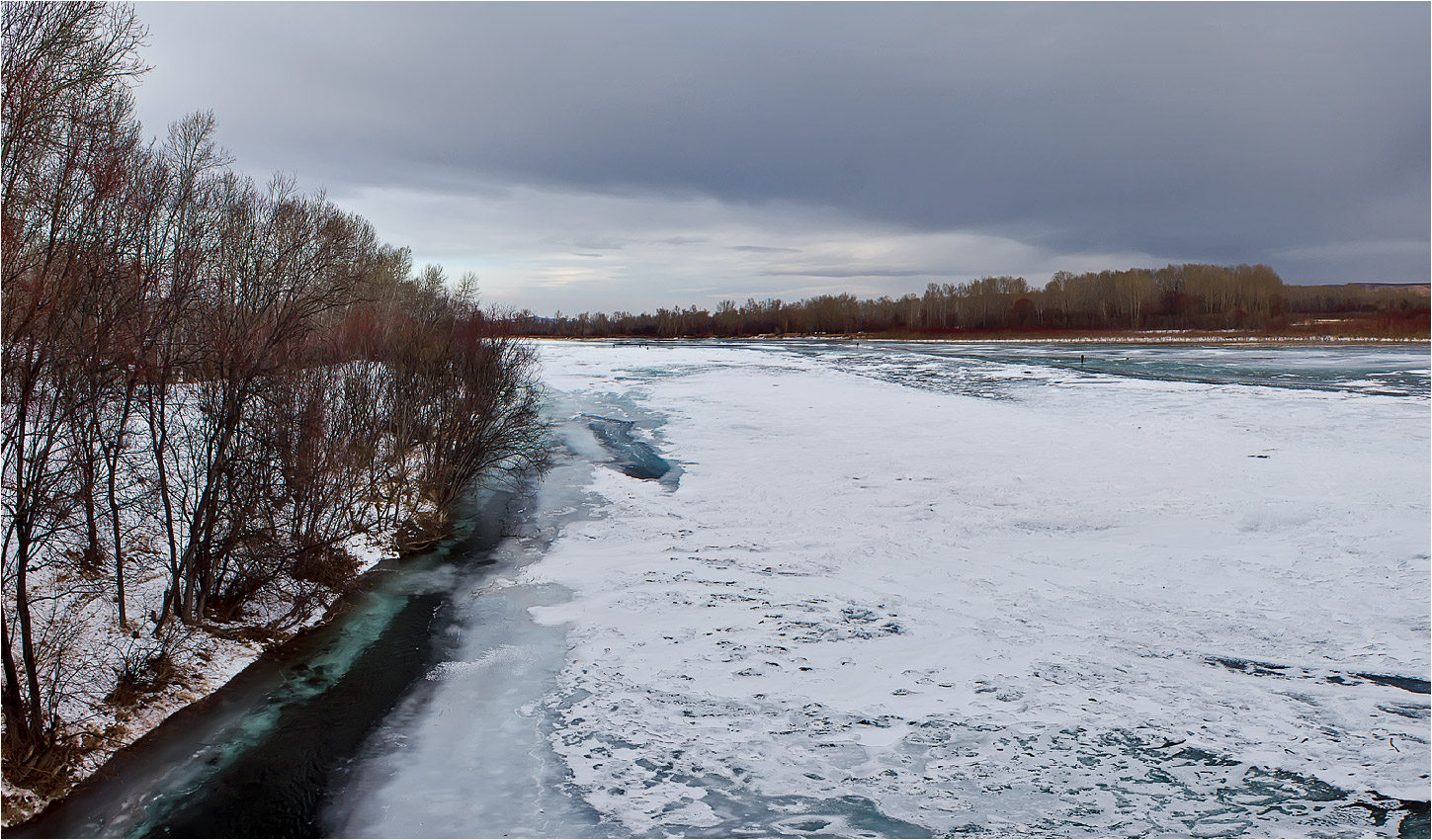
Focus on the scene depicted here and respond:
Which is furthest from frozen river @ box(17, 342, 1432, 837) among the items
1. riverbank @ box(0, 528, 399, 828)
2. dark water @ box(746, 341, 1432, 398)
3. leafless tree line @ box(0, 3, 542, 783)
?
dark water @ box(746, 341, 1432, 398)

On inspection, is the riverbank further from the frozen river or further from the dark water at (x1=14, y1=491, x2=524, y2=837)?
the frozen river

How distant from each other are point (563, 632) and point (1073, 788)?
6409 mm

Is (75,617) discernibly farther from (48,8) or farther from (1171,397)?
(1171,397)

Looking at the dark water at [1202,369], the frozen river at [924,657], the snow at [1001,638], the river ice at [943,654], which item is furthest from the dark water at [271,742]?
the dark water at [1202,369]

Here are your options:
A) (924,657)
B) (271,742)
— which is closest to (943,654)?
(924,657)

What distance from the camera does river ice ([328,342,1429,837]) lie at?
7180 millimetres

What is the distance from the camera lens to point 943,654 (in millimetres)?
10016

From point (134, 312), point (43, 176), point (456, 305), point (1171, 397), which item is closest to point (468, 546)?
point (456, 305)

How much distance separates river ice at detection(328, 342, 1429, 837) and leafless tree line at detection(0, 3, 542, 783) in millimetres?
2885

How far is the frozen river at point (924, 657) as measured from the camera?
7.15 m

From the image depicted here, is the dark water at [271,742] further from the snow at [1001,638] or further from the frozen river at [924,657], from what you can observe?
the snow at [1001,638]

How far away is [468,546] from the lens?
15.5m

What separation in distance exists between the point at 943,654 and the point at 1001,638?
2.94ft

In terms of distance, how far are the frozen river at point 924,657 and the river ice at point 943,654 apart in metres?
0.04
